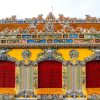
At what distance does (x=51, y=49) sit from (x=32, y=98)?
11.5ft

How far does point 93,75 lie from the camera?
73.7 ft

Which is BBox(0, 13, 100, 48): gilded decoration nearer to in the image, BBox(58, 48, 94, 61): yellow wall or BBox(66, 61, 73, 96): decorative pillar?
BBox(58, 48, 94, 61): yellow wall

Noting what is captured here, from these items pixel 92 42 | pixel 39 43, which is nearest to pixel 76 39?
pixel 92 42

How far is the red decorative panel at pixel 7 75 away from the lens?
22.8 metres

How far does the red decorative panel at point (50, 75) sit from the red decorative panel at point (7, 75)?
1845mm

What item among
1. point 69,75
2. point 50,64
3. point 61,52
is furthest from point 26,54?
point 69,75

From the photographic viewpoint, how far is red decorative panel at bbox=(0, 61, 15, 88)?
22766mm

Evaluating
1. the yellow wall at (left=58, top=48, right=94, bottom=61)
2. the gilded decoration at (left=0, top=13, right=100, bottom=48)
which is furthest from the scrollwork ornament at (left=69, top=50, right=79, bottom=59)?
the gilded decoration at (left=0, top=13, right=100, bottom=48)

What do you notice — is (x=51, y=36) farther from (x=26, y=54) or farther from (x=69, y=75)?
(x=69, y=75)

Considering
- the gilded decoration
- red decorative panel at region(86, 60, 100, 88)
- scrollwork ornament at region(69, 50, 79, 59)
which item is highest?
the gilded decoration

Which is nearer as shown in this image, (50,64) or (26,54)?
(26,54)

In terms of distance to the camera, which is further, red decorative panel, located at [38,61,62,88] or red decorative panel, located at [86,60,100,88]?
red decorative panel, located at [38,61,62,88]

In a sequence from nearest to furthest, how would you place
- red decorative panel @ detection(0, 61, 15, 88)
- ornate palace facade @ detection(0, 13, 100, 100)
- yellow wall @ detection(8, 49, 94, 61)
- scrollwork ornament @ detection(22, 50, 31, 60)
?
ornate palace facade @ detection(0, 13, 100, 100)
yellow wall @ detection(8, 49, 94, 61)
scrollwork ornament @ detection(22, 50, 31, 60)
red decorative panel @ detection(0, 61, 15, 88)

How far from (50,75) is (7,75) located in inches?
115
